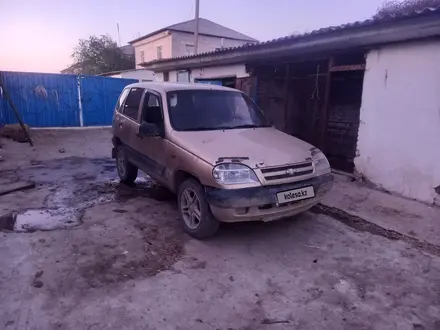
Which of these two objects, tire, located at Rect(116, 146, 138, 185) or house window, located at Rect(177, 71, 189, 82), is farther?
house window, located at Rect(177, 71, 189, 82)

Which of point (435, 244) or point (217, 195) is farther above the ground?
point (217, 195)

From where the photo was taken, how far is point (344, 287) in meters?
3.15

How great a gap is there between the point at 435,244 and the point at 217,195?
9.47ft

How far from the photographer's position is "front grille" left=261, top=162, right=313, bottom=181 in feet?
12.0

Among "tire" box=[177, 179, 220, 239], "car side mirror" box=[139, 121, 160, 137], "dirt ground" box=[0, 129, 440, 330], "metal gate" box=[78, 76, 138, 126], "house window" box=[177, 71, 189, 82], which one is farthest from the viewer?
"metal gate" box=[78, 76, 138, 126]

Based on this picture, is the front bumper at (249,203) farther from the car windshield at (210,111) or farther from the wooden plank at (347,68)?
the wooden plank at (347,68)

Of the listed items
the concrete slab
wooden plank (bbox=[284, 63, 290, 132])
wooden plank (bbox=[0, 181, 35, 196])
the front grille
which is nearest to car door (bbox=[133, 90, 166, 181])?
the front grille

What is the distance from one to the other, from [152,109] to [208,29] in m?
26.9

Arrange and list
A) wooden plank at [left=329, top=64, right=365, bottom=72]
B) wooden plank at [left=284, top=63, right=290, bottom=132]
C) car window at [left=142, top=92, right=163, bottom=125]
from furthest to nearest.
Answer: wooden plank at [left=284, top=63, right=290, bottom=132] → wooden plank at [left=329, top=64, right=365, bottom=72] → car window at [left=142, top=92, right=163, bottom=125]

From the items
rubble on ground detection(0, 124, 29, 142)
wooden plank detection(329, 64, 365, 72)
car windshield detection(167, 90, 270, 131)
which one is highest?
wooden plank detection(329, 64, 365, 72)

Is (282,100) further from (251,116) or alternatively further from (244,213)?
(244,213)

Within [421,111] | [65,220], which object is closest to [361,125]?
[421,111]

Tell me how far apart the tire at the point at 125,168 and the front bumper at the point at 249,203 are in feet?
9.76

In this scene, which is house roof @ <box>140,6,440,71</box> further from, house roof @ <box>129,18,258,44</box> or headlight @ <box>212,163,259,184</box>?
house roof @ <box>129,18,258,44</box>
